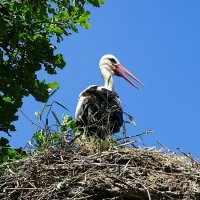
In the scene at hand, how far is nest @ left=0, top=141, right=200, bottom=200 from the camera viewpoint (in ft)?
14.9

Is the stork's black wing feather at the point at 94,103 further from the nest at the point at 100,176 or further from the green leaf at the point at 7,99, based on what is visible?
the nest at the point at 100,176

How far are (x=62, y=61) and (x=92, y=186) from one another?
3470 mm

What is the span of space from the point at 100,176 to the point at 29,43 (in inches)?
135

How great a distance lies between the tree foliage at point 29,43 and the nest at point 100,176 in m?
2.35

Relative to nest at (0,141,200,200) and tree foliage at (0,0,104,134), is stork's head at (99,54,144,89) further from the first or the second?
nest at (0,141,200,200)

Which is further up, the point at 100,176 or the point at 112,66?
the point at 112,66

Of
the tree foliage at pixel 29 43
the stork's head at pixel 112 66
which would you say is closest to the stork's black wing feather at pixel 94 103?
the tree foliage at pixel 29 43

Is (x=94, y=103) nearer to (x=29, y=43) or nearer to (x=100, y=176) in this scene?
(x=29, y=43)

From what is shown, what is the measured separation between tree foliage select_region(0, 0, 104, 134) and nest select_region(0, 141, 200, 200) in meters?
2.35

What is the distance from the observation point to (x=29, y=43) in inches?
306

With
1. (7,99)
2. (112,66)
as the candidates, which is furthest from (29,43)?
(112,66)

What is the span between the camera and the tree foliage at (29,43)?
7234 millimetres

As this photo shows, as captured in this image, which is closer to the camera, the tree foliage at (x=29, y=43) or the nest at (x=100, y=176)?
the nest at (x=100, y=176)

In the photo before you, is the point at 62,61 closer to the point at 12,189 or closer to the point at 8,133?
the point at 8,133
